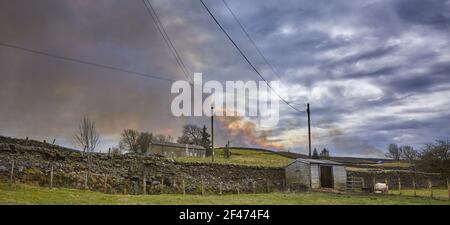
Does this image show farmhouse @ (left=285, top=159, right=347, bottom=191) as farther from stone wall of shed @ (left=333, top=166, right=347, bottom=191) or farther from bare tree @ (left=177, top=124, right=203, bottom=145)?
bare tree @ (left=177, top=124, right=203, bottom=145)

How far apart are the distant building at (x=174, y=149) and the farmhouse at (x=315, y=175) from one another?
28053 mm

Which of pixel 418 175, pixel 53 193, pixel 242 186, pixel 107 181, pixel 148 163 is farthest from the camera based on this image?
pixel 418 175

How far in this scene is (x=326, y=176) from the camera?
40.4 metres

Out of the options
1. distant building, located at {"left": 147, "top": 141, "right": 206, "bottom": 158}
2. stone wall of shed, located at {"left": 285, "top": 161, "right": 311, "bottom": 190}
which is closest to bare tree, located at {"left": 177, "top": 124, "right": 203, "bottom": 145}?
distant building, located at {"left": 147, "top": 141, "right": 206, "bottom": 158}

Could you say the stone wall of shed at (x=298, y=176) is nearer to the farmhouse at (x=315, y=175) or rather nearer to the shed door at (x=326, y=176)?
the farmhouse at (x=315, y=175)

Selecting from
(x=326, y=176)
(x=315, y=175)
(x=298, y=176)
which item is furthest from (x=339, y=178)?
(x=298, y=176)

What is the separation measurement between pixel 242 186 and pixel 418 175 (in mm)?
28020

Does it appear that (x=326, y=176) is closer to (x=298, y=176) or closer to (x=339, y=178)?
(x=339, y=178)

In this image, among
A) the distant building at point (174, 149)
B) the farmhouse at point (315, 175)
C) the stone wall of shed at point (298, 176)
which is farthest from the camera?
the distant building at point (174, 149)

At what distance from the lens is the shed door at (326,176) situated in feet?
131

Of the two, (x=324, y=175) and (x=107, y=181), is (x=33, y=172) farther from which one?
(x=324, y=175)

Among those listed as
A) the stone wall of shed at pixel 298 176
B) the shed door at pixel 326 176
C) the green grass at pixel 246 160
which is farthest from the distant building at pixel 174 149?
the shed door at pixel 326 176
